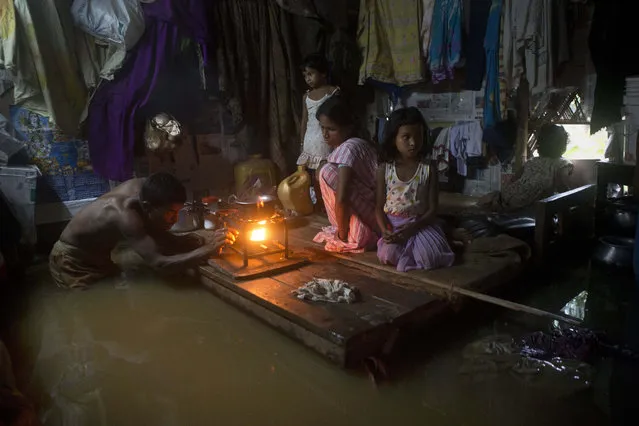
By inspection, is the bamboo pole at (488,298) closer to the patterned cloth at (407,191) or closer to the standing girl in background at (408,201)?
the standing girl in background at (408,201)

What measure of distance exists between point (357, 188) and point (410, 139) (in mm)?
732

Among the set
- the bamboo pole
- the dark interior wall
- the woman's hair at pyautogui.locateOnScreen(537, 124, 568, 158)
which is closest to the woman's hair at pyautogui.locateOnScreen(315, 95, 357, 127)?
the bamboo pole

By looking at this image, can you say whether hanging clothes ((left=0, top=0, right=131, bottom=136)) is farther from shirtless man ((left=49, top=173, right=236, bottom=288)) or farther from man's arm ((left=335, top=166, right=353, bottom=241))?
man's arm ((left=335, top=166, right=353, bottom=241))

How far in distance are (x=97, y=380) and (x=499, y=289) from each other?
304 centimetres

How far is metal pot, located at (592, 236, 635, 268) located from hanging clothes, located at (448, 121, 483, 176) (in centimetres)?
226

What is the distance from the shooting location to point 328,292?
3.35 meters

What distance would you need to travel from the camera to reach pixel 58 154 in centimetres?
550

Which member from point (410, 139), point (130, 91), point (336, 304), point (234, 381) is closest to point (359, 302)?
point (336, 304)

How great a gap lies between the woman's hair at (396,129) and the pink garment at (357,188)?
0.88 ft

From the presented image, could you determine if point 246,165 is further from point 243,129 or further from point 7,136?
point 7,136

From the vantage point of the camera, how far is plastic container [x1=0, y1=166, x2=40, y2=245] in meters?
A: 4.73

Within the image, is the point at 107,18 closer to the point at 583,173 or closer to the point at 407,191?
the point at 407,191

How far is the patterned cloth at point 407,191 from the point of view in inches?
151

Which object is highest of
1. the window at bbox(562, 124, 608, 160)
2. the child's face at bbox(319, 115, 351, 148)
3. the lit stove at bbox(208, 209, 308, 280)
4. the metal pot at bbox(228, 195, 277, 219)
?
the child's face at bbox(319, 115, 351, 148)
